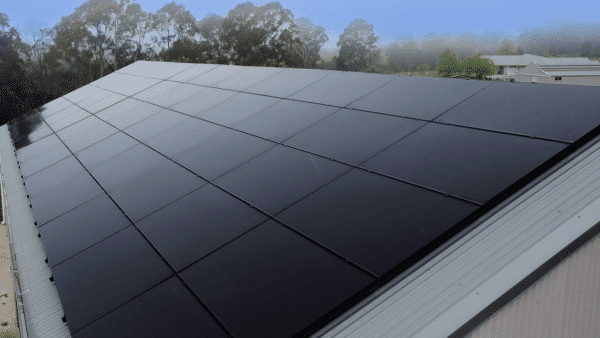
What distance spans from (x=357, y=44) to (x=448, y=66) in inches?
2037

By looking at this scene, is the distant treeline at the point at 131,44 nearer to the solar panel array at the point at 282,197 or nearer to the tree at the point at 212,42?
the tree at the point at 212,42

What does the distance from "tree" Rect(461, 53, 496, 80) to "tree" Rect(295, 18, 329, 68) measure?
56691 mm

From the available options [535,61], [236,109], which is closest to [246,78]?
[236,109]

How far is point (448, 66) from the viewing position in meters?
123

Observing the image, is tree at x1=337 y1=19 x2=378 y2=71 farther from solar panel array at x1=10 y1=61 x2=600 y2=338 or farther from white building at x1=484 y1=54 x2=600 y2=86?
solar panel array at x1=10 y1=61 x2=600 y2=338

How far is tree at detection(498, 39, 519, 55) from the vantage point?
138875 millimetres

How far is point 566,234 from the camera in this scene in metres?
3.59

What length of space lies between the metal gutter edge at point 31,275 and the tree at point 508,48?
155m

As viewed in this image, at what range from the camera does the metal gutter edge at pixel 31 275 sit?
4.66 m

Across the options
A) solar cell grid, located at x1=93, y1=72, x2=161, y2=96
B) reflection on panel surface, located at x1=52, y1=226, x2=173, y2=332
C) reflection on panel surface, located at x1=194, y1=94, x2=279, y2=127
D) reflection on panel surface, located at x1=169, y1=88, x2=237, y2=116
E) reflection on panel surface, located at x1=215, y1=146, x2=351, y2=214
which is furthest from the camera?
solar cell grid, located at x1=93, y1=72, x2=161, y2=96

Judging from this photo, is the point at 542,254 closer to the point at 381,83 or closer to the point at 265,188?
the point at 265,188

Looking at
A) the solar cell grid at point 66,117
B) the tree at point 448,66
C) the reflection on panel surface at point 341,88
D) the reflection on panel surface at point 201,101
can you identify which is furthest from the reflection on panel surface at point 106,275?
the tree at point 448,66

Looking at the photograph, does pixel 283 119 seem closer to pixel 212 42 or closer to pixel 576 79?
pixel 212 42

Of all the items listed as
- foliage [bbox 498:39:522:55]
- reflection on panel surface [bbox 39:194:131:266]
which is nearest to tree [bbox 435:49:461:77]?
foliage [bbox 498:39:522:55]
